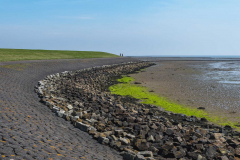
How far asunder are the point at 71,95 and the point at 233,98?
528 inches

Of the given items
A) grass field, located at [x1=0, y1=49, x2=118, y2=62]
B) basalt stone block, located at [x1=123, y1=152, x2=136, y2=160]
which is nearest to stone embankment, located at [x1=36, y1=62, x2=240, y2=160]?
basalt stone block, located at [x1=123, y1=152, x2=136, y2=160]

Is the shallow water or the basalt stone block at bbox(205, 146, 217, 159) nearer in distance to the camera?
the basalt stone block at bbox(205, 146, 217, 159)

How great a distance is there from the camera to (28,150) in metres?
5.89

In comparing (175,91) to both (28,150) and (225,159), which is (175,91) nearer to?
(225,159)

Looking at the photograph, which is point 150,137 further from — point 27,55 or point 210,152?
point 27,55

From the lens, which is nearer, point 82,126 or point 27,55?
point 82,126

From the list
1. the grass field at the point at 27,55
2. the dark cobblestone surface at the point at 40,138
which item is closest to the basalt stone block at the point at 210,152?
the dark cobblestone surface at the point at 40,138

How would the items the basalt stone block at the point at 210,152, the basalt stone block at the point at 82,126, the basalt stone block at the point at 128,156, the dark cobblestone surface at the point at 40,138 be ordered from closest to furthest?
the dark cobblestone surface at the point at 40,138 < the basalt stone block at the point at 128,156 < the basalt stone block at the point at 210,152 < the basalt stone block at the point at 82,126

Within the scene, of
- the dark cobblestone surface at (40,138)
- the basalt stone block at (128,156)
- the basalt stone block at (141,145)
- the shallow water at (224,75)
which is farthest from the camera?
the shallow water at (224,75)

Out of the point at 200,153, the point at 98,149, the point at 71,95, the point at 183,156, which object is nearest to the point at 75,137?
the point at 98,149

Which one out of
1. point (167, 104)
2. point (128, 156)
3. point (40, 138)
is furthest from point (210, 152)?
point (167, 104)

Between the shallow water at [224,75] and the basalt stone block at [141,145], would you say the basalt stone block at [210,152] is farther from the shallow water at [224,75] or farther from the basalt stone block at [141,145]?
the shallow water at [224,75]

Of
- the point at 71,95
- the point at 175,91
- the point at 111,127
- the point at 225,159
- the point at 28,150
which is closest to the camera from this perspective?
the point at 28,150

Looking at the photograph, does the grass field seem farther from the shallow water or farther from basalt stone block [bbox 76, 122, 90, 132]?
the shallow water
